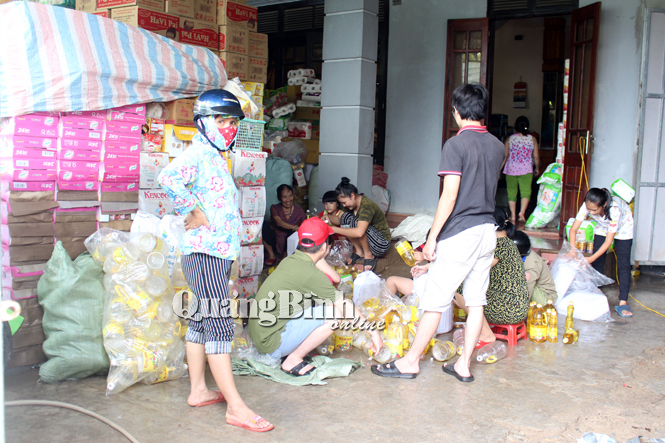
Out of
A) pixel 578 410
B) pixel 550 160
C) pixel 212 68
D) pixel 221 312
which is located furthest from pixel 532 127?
pixel 221 312

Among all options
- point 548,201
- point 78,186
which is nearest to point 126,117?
point 78,186

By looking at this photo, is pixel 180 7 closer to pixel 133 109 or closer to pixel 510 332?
pixel 133 109

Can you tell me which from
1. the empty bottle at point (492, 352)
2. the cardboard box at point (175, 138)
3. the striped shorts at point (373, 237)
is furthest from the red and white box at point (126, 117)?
the empty bottle at point (492, 352)

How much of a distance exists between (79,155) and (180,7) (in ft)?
5.35

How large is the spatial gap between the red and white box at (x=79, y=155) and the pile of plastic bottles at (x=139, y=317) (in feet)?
2.16

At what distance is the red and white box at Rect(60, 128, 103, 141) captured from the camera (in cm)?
360

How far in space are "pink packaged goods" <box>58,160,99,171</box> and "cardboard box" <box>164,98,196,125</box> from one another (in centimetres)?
69

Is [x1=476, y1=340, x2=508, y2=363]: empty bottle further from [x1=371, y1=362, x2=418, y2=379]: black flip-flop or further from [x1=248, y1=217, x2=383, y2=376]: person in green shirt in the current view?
[x1=248, y1=217, x2=383, y2=376]: person in green shirt

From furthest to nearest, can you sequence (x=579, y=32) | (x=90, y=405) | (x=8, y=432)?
(x=579, y=32)
(x=90, y=405)
(x=8, y=432)

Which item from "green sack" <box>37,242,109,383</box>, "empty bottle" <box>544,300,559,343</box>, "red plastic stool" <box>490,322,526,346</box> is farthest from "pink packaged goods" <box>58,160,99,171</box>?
"empty bottle" <box>544,300,559,343</box>

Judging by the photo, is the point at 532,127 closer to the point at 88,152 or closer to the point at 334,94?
→ the point at 334,94

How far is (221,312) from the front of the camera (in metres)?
2.66

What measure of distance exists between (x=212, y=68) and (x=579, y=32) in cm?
463

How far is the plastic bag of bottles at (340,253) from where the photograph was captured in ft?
19.3
